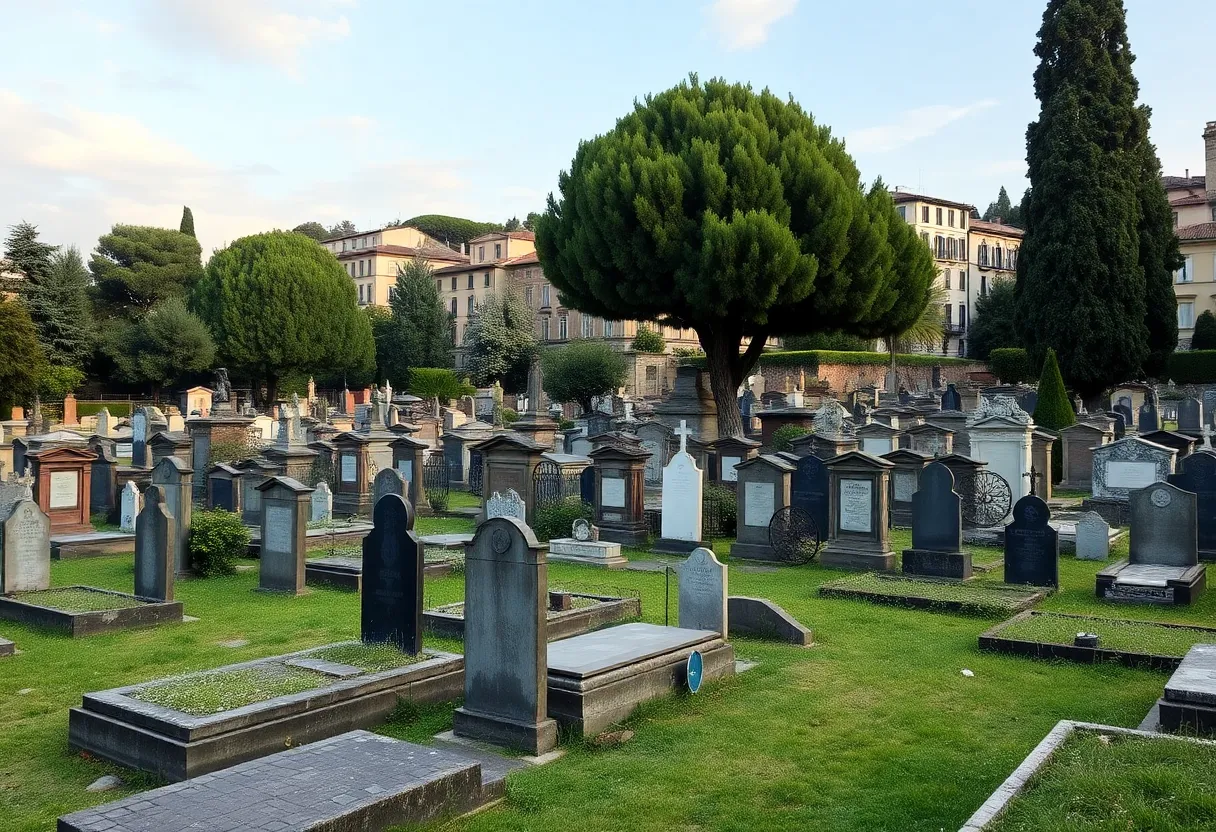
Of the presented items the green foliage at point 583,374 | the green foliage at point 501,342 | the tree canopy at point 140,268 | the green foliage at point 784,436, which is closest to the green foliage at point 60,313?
the tree canopy at point 140,268

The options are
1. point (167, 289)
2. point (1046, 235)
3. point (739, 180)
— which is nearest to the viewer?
point (739, 180)

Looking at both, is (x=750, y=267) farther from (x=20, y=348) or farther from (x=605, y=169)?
(x=20, y=348)

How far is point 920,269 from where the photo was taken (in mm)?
29078

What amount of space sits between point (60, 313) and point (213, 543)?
50.3 m

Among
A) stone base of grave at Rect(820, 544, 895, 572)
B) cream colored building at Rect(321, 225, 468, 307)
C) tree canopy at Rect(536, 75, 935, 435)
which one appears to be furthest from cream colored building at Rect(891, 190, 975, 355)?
stone base of grave at Rect(820, 544, 895, 572)

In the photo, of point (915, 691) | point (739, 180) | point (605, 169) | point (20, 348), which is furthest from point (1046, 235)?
point (20, 348)

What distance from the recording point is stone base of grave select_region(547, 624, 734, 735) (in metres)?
6.92

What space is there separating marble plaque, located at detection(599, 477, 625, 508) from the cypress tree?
82.9ft

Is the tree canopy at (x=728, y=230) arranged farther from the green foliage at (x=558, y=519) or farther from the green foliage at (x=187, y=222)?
the green foliage at (x=187, y=222)

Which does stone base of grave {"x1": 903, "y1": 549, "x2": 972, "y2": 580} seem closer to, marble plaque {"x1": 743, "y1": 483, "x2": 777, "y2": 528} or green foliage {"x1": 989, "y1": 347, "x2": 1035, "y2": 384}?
marble plaque {"x1": 743, "y1": 483, "x2": 777, "y2": 528}

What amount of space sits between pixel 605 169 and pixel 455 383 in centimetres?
3413

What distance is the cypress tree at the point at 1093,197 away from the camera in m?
35.4

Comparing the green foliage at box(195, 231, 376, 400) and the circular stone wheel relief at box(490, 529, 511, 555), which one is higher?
the green foliage at box(195, 231, 376, 400)

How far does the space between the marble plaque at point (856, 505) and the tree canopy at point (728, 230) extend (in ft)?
36.1
